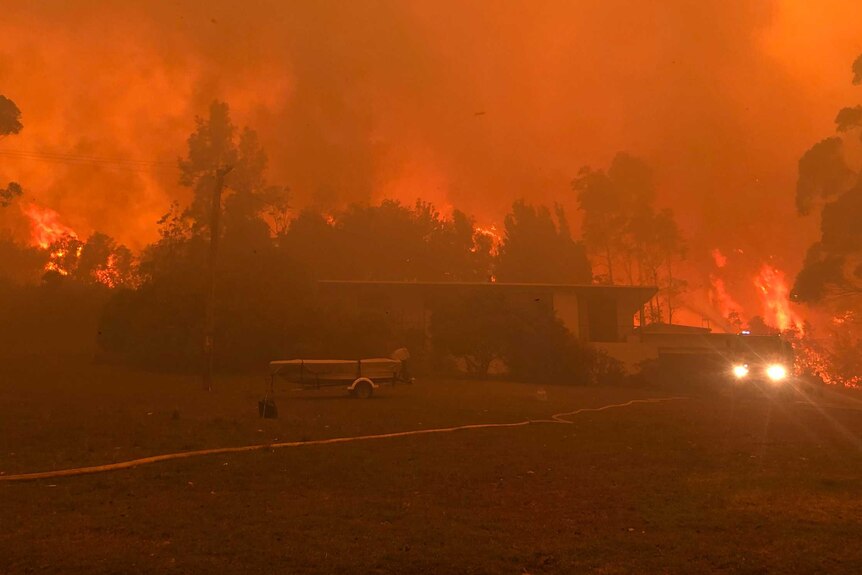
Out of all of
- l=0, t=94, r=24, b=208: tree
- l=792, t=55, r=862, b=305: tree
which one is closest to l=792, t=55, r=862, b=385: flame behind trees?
l=792, t=55, r=862, b=305: tree

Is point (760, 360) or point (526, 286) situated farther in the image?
point (526, 286)

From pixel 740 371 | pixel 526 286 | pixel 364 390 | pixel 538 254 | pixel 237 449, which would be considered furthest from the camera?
pixel 538 254

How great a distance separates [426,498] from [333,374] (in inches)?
660

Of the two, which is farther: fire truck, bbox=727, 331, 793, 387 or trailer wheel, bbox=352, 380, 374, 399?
fire truck, bbox=727, 331, 793, 387

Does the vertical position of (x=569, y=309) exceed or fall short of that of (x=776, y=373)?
it exceeds it

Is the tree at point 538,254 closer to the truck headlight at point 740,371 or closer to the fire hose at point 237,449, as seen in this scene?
the truck headlight at point 740,371

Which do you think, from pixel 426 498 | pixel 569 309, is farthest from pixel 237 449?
pixel 569 309

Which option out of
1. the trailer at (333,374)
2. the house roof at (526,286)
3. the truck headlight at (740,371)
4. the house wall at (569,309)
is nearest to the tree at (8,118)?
the house roof at (526,286)

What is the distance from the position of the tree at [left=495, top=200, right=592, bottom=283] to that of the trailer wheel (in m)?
53.4

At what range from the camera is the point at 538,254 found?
78.6 m

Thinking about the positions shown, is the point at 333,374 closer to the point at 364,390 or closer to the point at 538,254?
the point at 364,390

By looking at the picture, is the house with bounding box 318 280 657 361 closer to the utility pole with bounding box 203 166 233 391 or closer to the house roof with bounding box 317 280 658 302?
the house roof with bounding box 317 280 658 302

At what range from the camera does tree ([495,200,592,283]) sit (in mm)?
77625

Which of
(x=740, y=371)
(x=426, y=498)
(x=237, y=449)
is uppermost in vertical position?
(x=740, y=371)
